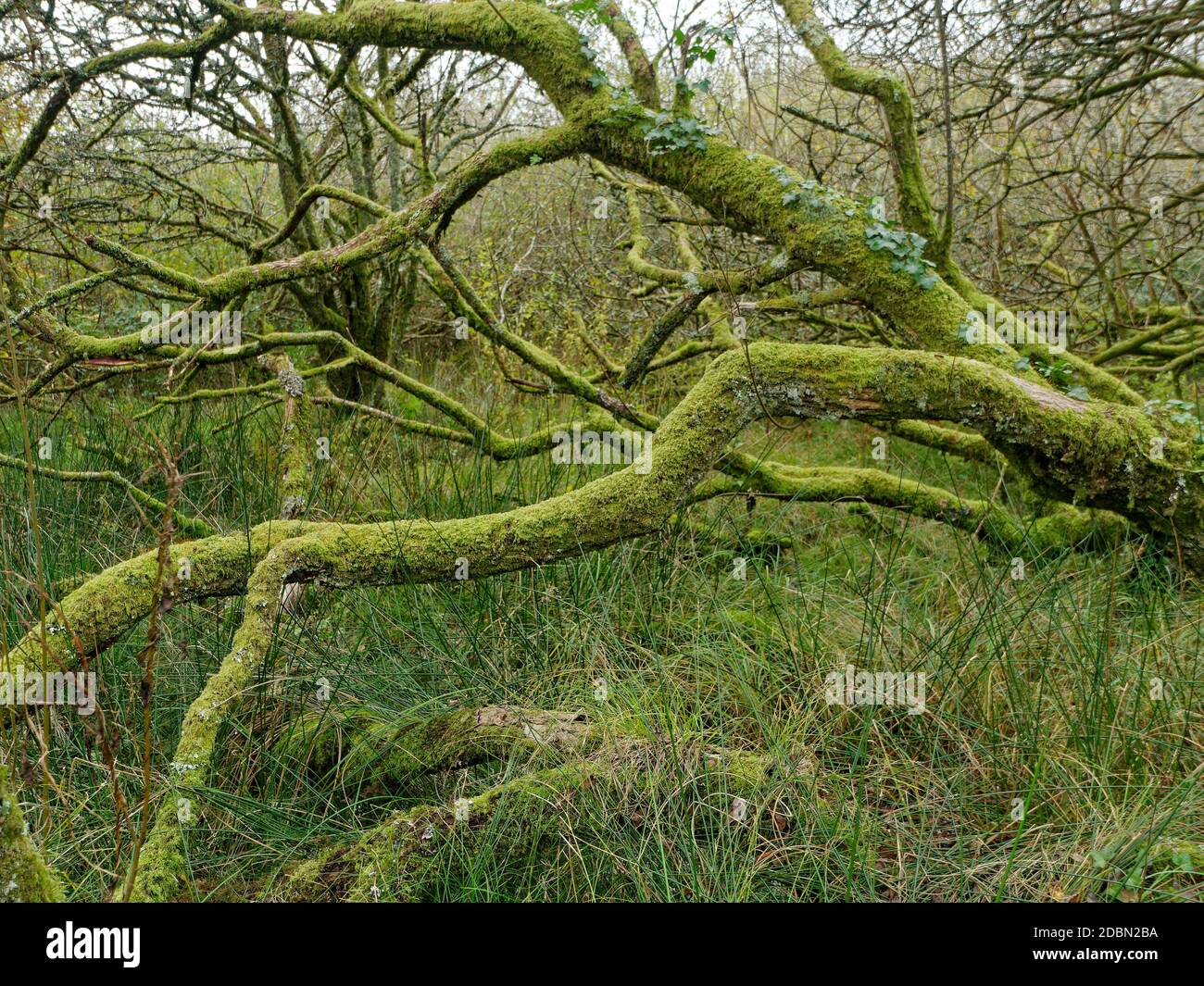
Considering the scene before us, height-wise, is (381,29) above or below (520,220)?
below

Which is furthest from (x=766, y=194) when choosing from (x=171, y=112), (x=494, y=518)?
(x=171, y=112)

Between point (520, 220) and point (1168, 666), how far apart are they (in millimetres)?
6624

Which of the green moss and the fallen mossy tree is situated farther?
the fallen mossy tree

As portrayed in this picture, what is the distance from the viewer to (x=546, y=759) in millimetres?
2395

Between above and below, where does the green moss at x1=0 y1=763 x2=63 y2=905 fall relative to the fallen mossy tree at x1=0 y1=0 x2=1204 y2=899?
below

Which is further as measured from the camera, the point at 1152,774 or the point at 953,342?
the point at 953,342

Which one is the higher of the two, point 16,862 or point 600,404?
point 600,404

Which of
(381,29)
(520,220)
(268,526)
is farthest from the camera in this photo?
(520,220)

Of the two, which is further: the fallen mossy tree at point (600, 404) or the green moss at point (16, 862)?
the fallen mossy tree at point (600, 404)

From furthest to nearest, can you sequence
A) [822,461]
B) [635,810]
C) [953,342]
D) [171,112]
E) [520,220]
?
[520,220] → [822,461] → [171,112] → [953,342] → [635,810]

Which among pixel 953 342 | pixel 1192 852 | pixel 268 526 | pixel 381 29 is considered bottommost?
pixel 1192 852

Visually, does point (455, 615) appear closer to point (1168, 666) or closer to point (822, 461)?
point (1168, 666)

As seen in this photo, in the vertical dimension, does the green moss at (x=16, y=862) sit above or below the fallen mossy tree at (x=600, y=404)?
below

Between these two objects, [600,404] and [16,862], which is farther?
[600,404]
